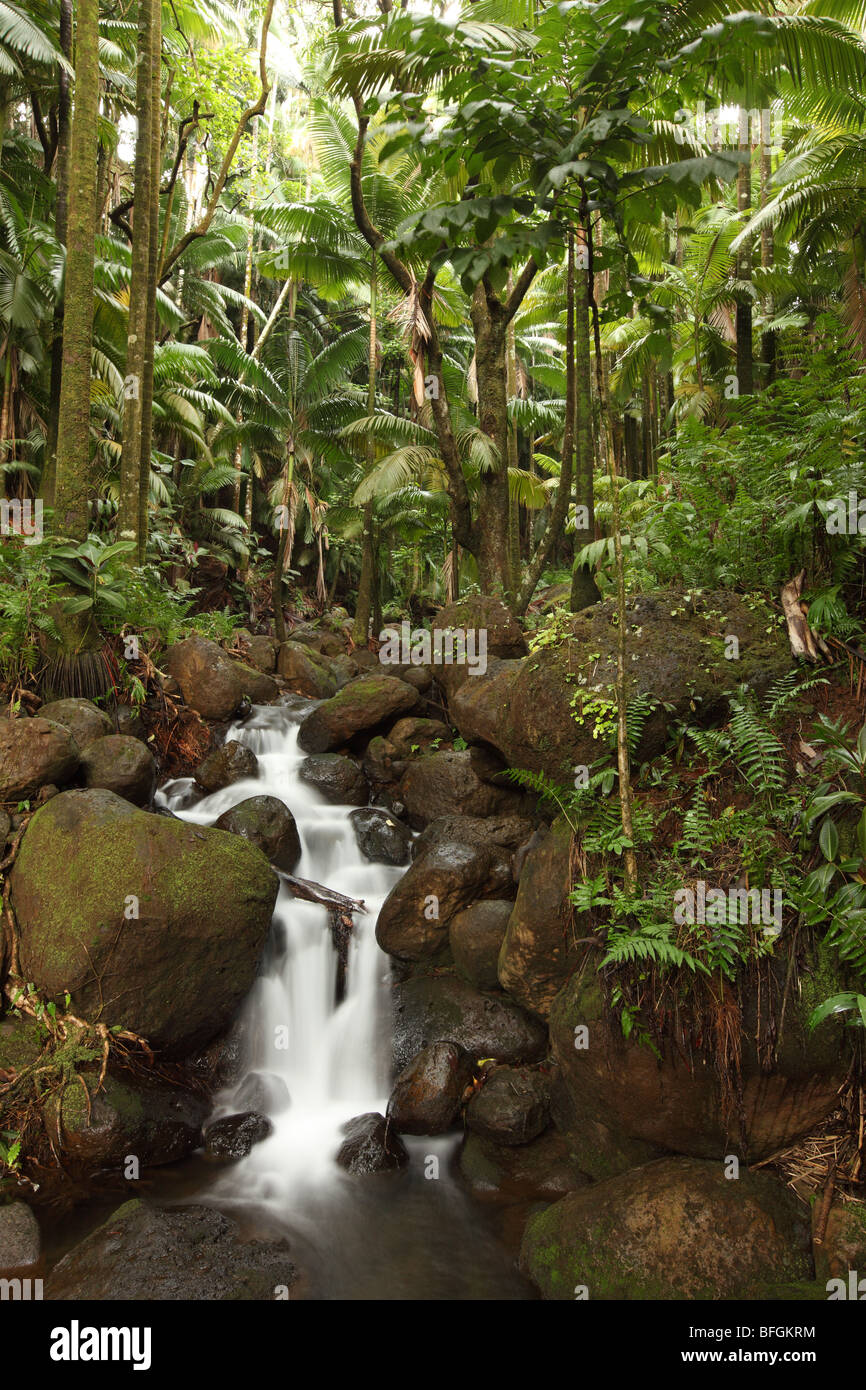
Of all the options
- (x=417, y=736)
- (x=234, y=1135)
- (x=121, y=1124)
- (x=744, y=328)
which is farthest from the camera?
(x=744, y=328)

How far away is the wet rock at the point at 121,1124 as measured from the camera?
5.55m

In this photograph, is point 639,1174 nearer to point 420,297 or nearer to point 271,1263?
point 271,1263

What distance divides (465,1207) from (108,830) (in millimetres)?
3867

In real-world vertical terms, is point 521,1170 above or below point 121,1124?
below

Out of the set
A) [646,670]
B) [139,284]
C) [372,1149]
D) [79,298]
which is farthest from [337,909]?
[139,284]

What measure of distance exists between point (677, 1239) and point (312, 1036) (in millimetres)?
3783

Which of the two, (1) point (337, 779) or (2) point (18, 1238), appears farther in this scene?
(1) point (337, 779)

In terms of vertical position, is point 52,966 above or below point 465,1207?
above

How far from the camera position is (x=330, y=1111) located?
263 inches

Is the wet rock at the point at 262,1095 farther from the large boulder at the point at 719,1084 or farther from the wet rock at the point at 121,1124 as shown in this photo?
the large boulder at the point at 719,1084

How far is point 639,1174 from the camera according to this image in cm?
464

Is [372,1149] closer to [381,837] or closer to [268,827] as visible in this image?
[268,827]

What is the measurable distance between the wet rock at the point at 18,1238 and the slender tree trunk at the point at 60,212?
901 centimetres
